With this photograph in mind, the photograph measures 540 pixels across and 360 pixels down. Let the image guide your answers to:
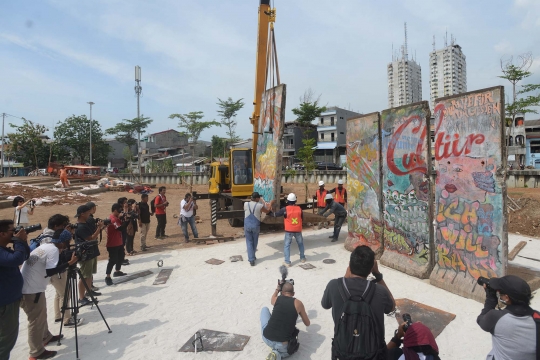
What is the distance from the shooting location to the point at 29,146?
4028cm

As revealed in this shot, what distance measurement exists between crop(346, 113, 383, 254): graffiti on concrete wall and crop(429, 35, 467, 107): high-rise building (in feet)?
295

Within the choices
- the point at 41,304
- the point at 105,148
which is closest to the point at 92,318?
the point at 41,304

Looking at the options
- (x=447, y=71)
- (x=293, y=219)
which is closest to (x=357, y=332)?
(x=293, y=219)

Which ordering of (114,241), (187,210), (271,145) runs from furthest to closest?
(187,210)
(271,145)
(114,241)

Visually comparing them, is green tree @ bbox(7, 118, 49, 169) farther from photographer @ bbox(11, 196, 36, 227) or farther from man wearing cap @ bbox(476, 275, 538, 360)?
man wearing cap @ bbox(476, 275, 538, 360)

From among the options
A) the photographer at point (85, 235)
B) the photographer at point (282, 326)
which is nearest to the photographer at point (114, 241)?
the photographer at point (85, 235)

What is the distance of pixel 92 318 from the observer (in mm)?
5539

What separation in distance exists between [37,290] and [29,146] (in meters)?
45.5

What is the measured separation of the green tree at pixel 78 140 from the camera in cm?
4272

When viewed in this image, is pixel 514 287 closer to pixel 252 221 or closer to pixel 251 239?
pixel 252 221

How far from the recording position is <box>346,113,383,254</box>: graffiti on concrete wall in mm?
8352

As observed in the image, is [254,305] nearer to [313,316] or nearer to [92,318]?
[313,316]

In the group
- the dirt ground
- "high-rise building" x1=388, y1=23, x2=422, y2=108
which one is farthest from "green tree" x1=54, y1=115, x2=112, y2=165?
"high-rise building" x1=388, y1=23, x2=422, y2=108

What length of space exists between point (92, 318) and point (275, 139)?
20.2 ft
